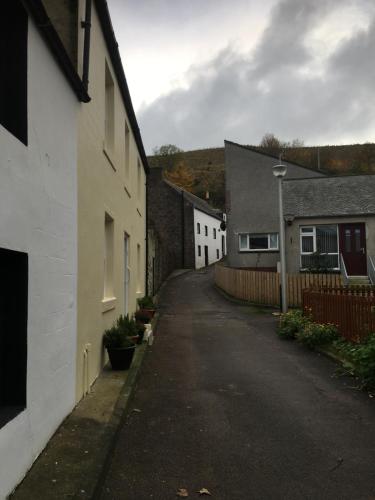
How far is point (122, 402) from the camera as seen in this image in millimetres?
5953

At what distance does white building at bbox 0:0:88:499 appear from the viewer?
3561 millimetres

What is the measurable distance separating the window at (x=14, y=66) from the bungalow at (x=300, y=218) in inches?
741

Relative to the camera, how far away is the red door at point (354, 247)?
74.9ft

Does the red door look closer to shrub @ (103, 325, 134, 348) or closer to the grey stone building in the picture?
shrub @ (103, 325, 134, 348)

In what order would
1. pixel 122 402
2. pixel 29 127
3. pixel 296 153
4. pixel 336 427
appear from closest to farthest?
pixel 29 127
pixel 336 427
pixel 122 402
pixel 296 153

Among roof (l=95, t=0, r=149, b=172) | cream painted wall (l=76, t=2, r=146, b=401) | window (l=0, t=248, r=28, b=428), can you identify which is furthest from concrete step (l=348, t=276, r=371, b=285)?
window (l=0, t=248, r=28, b=428)

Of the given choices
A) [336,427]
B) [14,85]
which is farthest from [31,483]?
[336,427]

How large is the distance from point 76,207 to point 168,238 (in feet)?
122

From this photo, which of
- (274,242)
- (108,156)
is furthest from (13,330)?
(274,242)

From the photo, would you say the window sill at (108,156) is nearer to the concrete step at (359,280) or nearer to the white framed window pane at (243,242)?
the concrete step at (359,280)

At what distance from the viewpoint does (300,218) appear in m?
23.6

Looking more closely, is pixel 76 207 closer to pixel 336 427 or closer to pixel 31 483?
pixel 31 483

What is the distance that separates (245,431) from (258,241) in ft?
73.8

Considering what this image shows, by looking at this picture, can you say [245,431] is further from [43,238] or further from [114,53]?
[114,53]
